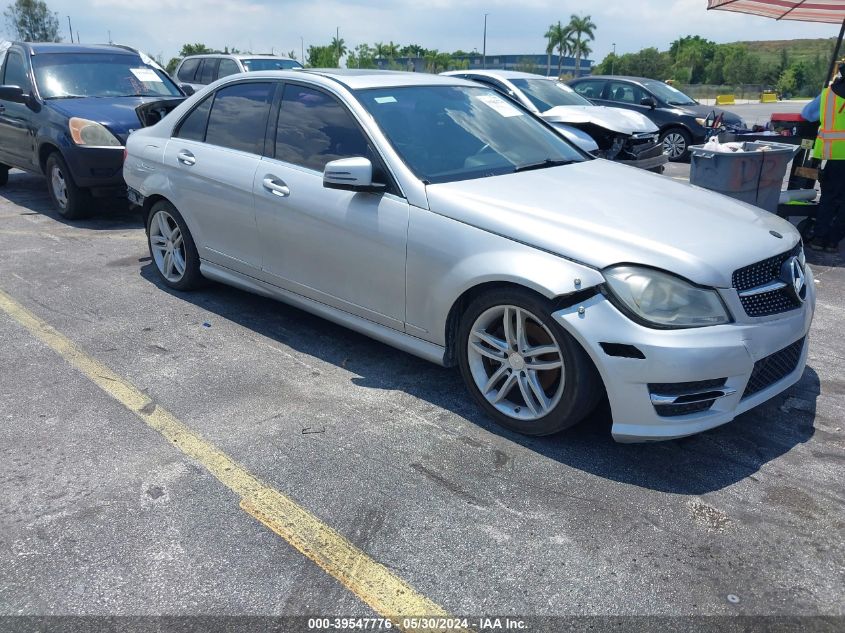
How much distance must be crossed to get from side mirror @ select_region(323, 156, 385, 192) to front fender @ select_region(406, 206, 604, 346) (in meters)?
0.29

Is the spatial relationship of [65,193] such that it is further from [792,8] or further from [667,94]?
[667,94]

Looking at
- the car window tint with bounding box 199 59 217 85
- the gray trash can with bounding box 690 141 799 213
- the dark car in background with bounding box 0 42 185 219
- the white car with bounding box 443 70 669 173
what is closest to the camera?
the gray trash can with bounding box 690 141 799 213

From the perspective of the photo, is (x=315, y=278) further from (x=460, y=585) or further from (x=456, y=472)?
(x=460, y=585)

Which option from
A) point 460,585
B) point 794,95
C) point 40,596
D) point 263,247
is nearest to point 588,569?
point 460,585

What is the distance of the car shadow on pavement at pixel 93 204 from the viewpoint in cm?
796

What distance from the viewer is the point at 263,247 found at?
4.55m

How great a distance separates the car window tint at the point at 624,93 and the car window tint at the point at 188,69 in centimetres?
831

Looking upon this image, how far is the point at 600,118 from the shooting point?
10.2 metres

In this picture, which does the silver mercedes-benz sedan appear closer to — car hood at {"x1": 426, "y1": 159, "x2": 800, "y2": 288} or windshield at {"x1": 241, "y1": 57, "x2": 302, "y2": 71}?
car hood at {"x1": 426, "y1": 159, "x2": 800, "y2": 288}

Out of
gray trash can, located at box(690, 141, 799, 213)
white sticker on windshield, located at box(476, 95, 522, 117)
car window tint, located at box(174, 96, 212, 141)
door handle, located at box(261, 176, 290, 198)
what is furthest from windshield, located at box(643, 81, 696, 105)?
door handle, located at box(261, 176, 290, 198)

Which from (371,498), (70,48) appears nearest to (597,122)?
(70,48)

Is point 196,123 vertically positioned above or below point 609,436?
above

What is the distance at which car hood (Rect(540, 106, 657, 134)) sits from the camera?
10062mm

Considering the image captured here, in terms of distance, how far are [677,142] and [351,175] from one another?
38.6ft
